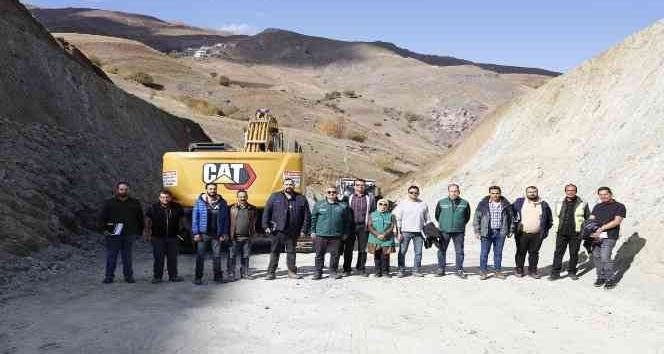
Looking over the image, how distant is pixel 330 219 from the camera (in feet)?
41.2

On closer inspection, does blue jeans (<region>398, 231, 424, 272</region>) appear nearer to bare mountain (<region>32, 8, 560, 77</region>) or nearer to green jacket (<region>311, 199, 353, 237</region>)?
→ green jacket (<region>311, 199, 353, 237</region>)

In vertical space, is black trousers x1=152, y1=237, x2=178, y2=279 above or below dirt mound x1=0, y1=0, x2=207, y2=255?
below

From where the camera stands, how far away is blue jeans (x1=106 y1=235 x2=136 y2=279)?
1184 cm

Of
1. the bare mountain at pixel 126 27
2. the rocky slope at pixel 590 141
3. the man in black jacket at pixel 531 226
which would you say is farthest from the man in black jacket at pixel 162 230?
the bare mountain at pixel 126 27

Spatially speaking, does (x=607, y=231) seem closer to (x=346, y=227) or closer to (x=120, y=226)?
(x=346, y=227)

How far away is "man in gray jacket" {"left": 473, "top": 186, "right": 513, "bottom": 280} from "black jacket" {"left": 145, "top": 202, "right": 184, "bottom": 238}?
17.6ft

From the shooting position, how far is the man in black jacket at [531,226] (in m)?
12.7

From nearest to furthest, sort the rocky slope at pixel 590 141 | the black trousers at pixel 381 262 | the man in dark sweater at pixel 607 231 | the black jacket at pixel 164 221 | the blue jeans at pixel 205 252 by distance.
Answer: the man in dark sweater at pixel 607 231 → the blue jeans at pixel 205 252 → the black jacket at pixel 164 221 → the black trousers at pixel 381 262 → the rocky slope at pixel 590 141

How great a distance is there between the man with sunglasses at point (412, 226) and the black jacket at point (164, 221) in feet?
13.2

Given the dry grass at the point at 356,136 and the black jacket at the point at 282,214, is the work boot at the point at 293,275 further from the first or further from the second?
the dry grass at the point at 356,136

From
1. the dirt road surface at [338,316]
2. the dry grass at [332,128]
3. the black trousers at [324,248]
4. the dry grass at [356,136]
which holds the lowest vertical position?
the dirt road surface at [338,316]

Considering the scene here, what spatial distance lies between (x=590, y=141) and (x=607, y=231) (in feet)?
37.0

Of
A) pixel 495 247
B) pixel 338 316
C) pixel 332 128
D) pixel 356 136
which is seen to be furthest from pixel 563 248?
pixel 332 128

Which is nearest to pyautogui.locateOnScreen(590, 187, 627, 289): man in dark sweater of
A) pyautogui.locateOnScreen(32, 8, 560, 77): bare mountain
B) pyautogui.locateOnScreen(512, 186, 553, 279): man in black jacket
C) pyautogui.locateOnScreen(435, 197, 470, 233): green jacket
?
pyautogui.locateOnScreen(512, 186, 553, 279): man in black jacket
